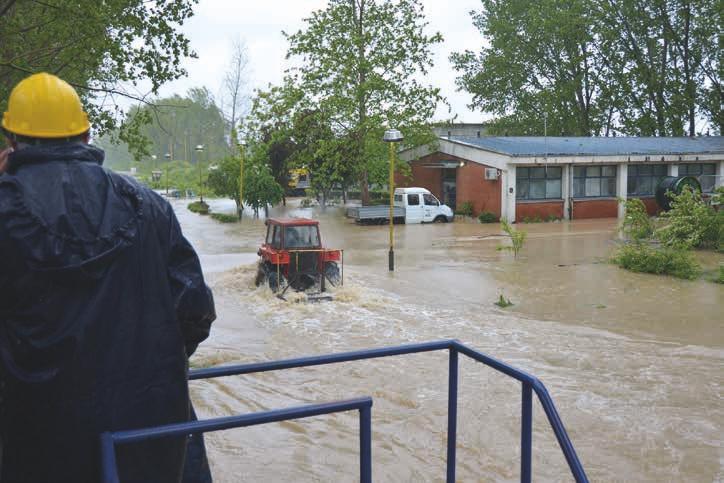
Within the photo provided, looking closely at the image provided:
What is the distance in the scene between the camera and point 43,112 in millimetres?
2385

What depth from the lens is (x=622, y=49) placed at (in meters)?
45.3

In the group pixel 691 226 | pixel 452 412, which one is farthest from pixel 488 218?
pixel 452 412

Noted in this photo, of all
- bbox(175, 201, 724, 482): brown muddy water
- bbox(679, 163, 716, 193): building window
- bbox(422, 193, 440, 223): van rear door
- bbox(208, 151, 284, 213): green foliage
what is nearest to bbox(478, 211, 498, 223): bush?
bbox(422, 193, 440, 223): van rear door

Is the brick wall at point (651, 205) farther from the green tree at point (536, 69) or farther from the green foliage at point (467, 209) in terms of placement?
the green tree at point (536, 69)

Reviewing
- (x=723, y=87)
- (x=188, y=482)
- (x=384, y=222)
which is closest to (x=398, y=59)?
(x=384, y=222)

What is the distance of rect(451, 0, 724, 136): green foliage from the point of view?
4347 cm

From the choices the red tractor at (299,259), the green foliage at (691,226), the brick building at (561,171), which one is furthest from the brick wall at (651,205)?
the red tractor at (299,259)

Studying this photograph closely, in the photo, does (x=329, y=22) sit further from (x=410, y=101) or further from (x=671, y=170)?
(x=671, y=170)

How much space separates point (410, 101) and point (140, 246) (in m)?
33.1

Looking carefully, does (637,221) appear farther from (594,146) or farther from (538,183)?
(594,146)

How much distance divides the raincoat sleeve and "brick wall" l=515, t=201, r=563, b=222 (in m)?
30.4

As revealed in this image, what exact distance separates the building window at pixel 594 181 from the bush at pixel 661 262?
1540 cm

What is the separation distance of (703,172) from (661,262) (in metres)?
21.2

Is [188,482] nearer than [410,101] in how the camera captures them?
Yes
